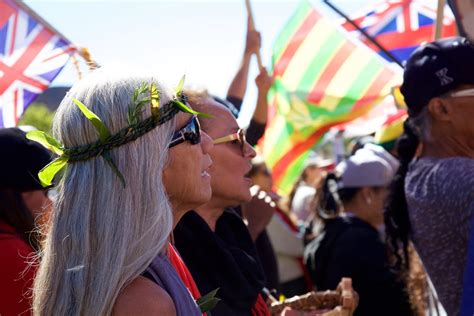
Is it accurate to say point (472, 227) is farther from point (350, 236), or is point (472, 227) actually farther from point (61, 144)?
point (350, 236)

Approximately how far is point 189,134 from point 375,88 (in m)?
3.37

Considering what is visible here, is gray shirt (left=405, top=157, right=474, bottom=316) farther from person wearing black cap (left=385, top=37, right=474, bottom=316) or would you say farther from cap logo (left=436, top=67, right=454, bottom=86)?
cap logo (left=436, top=67, right=454, bottom=86)

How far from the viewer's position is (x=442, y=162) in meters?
2.63

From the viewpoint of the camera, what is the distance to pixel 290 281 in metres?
5.41

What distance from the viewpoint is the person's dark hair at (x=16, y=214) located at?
10.1 feet

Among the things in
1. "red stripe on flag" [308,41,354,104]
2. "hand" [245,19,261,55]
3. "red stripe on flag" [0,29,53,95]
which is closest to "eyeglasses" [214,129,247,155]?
"red stripe on flag" [0,29,53,95]

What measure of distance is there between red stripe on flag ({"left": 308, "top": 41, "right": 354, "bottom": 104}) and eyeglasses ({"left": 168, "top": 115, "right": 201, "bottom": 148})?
3.42 meters

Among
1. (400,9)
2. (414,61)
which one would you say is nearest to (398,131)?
(400,9)

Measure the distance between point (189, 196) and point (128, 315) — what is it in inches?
18.7

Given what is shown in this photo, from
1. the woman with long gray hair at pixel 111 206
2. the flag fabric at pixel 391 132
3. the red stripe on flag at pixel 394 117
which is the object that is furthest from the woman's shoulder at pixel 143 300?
the red stripe on flag at pixel 394 117

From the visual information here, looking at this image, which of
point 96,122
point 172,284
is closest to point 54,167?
point 96,122

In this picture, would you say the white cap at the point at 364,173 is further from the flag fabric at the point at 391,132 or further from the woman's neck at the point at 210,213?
the woman's neck at the point at 210,213

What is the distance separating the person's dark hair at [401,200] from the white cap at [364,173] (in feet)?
4.06

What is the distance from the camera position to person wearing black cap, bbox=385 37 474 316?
255 centimetres
